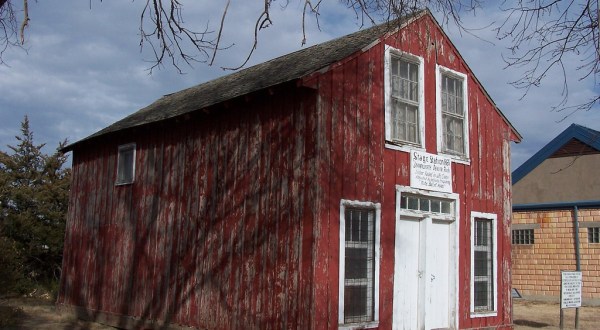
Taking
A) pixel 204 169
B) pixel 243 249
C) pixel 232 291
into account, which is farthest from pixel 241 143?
pixel 232 291

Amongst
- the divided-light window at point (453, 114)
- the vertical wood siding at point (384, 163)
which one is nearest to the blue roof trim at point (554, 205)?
the vertical wood siding at point (384, 163)

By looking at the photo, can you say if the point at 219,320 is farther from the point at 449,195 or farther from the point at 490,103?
the point at 490,103

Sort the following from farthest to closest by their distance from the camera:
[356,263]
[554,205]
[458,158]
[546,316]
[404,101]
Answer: [554,205], [546,316], [458,158], [404,101], [356,263]

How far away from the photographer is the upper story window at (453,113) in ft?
40.7

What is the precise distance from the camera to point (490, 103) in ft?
44.7

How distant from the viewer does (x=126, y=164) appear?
14.5 metres

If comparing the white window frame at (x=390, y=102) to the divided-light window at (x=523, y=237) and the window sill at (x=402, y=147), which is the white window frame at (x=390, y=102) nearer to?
the window sill at (x=402, y=147)

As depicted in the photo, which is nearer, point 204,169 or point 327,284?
point 327,284

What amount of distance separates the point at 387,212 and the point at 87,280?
7836 mm

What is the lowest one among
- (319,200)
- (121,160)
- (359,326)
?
(359,326)

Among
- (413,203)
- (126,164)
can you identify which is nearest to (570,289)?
(413,203)

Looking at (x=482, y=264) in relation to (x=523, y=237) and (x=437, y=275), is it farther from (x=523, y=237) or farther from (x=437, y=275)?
(x=523, y=237)

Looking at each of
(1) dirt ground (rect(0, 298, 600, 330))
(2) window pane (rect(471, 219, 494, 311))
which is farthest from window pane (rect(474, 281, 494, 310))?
(1) dirt ground (rect(0, 298, 600, 330))

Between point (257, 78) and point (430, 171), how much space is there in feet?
13.2
